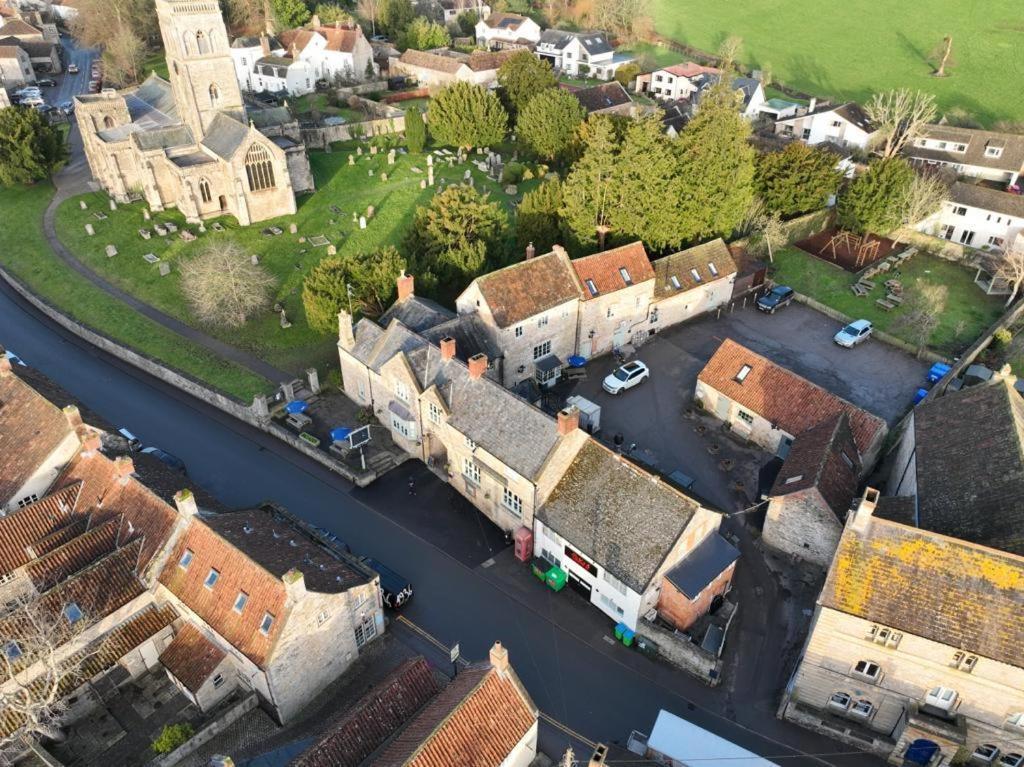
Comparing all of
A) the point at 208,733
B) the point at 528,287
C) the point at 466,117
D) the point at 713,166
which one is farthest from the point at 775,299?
the point at 208,733

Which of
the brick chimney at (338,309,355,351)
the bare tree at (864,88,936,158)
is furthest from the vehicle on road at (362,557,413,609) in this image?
the bare tree at (864,88,936,158)

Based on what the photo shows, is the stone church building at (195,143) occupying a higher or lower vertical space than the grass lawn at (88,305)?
higher

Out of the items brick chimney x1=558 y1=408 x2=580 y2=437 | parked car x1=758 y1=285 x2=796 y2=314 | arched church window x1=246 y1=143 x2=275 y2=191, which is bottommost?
parked car x1=758 y1=285 x2=796 y2=314

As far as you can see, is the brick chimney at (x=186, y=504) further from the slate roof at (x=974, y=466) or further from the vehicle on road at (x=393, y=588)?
the slate roof at (x=974, y=466)

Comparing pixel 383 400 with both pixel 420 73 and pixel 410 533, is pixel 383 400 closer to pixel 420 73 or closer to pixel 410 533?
pixel 410 533

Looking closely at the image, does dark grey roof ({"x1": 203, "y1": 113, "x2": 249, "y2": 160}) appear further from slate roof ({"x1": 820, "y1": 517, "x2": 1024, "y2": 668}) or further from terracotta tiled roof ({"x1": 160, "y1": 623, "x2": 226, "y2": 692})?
slate roof ({"x1": 820, "y1": 517, "x2": 1024, "y2": 668})

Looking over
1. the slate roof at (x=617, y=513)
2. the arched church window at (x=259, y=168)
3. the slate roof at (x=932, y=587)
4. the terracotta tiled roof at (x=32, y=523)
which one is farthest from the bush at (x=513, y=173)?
the slate roof at (x=932, y=587)
